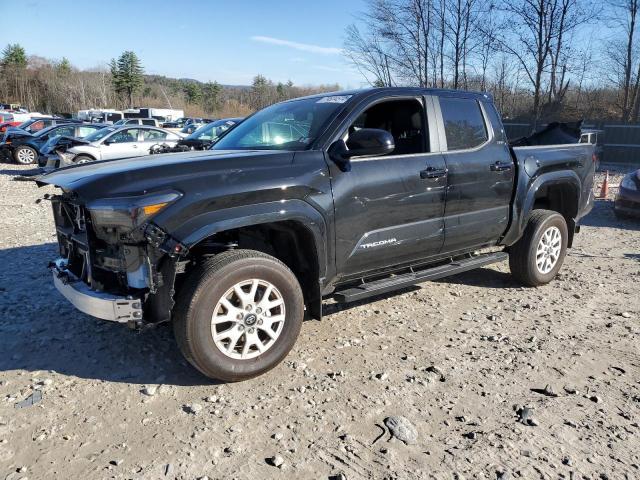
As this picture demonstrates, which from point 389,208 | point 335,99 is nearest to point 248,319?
point 389,208

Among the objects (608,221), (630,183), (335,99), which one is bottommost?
(608,221)

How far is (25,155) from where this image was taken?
18.5m

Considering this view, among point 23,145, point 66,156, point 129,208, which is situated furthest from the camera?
point 23,145

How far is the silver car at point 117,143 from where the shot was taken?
14492 mm

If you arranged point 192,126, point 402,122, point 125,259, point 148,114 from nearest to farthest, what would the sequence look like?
1. point 125,259
2. point 402,122
3. point 192,126
4. point 148,114

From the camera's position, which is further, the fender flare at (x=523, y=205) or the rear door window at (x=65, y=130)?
the rear door window at (x=65, y=130)

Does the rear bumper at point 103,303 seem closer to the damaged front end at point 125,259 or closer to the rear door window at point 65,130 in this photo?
the damaged front end at point 125,259

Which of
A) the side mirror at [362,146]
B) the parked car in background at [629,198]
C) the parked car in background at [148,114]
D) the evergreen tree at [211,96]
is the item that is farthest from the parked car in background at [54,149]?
the evergreen tree at [211,96]

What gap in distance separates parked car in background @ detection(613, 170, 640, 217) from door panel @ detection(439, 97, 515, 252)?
5134 millimetres

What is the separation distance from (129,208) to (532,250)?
398 cm

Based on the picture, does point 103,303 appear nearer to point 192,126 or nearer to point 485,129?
point 485,129

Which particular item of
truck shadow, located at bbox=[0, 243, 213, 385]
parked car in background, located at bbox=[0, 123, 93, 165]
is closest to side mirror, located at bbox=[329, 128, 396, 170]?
truck shadow, located at bbox=[0, 243, 213, 385]

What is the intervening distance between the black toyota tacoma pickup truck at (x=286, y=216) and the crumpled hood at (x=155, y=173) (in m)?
0.01

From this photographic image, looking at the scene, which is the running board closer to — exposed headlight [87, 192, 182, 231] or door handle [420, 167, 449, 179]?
door handle [420, 167, 449, 179]
